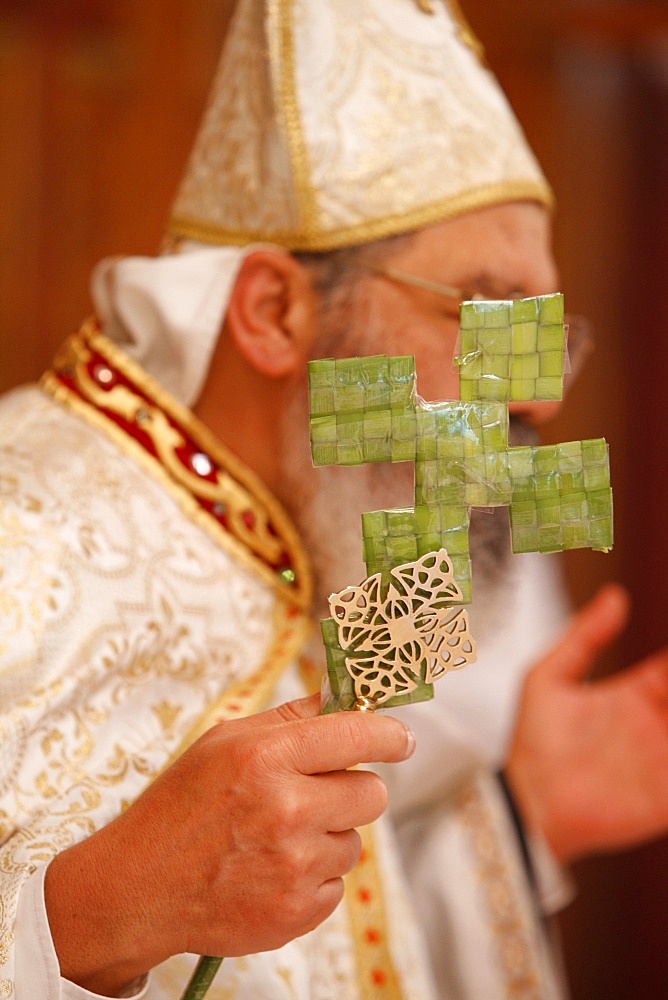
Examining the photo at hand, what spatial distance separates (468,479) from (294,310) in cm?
67

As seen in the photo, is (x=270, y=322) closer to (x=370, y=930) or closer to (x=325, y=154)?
(x=325, y=154)

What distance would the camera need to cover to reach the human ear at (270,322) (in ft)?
4.75

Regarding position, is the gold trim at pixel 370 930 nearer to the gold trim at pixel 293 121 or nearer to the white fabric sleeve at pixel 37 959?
the white fabric sleeve at pixel 37 959

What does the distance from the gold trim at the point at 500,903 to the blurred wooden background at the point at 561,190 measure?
1.44 metres

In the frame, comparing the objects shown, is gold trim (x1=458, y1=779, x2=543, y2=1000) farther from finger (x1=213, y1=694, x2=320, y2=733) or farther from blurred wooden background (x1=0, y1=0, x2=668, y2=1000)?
blurred wooden background (x1=0, y1=0, x2=668, y2=1000)

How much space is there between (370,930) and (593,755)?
673mm

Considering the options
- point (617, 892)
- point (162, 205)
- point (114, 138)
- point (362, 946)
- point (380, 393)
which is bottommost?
point (617, 892)

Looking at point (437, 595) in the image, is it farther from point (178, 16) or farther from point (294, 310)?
point (178, 16)

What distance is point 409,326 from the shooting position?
1.40 meters

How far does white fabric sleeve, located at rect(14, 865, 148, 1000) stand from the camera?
90cm

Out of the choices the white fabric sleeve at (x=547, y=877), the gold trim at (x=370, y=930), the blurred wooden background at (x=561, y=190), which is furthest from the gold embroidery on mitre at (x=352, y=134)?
the blurred wooden background at (x=561, y=190)

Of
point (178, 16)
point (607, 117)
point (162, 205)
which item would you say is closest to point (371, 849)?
point (162, 205)

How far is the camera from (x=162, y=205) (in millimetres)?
2758

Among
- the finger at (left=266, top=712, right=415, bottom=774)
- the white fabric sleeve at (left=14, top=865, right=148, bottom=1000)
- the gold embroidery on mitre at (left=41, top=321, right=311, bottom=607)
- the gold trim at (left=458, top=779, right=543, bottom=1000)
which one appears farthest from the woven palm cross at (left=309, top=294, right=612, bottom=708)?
the gold trim at (left=458, top=779, right=543, bottom=1000)
